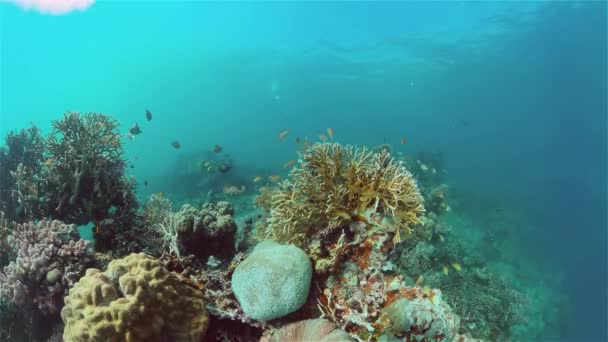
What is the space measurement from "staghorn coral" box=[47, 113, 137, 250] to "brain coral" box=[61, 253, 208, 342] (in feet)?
11.3

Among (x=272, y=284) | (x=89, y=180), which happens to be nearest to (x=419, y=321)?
(x=272, y=284)

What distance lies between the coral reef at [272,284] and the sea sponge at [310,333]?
18 cm

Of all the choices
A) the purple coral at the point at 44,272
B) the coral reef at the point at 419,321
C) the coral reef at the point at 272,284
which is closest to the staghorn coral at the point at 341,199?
the coral reef at the point at 272,284

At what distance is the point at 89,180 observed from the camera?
665cm

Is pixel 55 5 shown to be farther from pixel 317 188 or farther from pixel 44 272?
pixel 317 188

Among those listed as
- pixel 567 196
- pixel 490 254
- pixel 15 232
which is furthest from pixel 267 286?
pixel 567 196

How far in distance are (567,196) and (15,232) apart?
50396 millimetres

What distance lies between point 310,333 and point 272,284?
2.04 ft

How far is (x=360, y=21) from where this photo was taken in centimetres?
4691

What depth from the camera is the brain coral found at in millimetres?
2768

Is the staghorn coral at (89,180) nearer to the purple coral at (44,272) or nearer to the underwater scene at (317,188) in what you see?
the underwater scene at (317,188)

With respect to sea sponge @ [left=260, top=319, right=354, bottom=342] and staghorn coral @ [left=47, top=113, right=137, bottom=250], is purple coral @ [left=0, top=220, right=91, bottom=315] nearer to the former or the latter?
staghorn coral @ [left=47, top=113, right=137, bottom=250]

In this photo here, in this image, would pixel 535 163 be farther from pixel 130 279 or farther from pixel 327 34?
pixel 130 279

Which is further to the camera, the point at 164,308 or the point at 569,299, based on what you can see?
the point at 569,299
